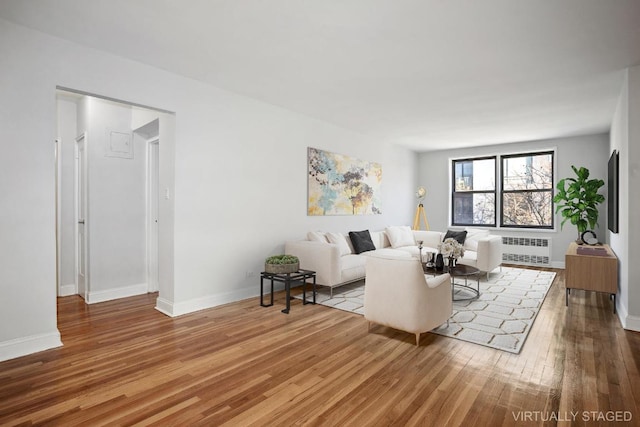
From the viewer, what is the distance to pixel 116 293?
4.64 meters

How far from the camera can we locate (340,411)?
2072mm

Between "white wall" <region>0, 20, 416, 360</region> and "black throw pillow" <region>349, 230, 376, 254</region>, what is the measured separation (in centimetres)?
40

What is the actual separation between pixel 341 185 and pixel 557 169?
4.62 meters

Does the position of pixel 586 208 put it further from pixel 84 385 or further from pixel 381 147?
pixel 84 385

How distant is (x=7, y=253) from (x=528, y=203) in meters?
8.61

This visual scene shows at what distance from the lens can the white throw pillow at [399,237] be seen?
670 centimetres

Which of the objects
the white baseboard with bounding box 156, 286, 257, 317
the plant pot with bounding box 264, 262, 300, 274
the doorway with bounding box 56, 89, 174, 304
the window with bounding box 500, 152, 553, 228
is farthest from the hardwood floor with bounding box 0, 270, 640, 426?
the window with bounding box 500, 152, 553, 228

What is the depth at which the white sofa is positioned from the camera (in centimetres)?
459

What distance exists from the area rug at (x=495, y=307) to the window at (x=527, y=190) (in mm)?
1749

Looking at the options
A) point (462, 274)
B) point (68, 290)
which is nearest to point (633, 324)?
point (462, 274)

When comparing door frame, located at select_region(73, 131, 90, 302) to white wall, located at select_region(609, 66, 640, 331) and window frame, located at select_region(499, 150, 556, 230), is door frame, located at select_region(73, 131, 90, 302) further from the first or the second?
window frame, located at select_region(499, 150, 556, 230)

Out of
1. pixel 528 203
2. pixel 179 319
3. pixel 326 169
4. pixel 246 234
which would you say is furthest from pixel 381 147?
pixel 179 319

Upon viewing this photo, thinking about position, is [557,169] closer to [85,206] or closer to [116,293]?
[116,293]

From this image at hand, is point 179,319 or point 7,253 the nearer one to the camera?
point 7,253
